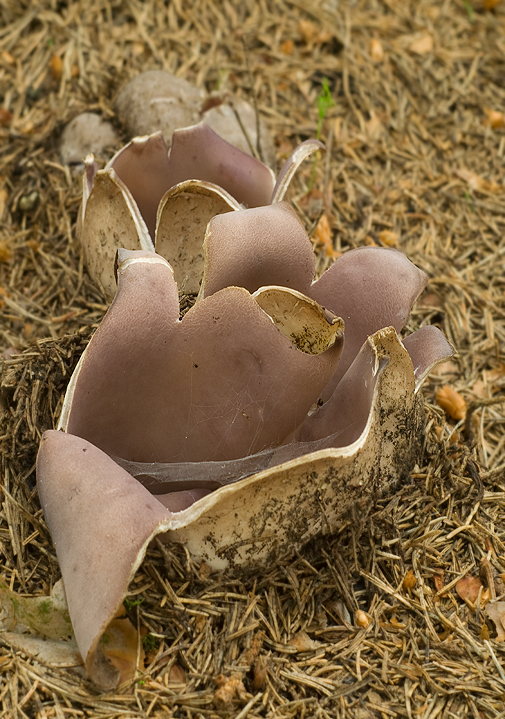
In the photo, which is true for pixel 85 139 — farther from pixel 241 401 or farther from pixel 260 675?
pixel 260 675

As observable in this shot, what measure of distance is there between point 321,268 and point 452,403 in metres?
0.74

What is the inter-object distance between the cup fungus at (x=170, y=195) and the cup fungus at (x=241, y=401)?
1.04 ft

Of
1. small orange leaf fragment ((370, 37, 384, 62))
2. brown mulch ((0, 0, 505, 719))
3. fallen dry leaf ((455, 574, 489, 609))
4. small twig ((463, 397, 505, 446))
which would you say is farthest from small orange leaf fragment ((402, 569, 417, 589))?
small orange leaf fragment ((370, 37, 384, 62))

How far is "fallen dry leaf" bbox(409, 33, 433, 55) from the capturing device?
12.4ft

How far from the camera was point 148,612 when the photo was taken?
172 centimetres

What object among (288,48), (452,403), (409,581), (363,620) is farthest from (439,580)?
(288,48)

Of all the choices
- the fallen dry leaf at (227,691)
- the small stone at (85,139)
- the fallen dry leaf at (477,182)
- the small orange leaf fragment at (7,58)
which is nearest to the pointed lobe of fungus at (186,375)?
the fallen dry leaf at (227,691)

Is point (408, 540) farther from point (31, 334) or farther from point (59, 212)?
point (59, 212)

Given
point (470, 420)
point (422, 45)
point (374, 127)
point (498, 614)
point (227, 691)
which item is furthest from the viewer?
point (422, 45)

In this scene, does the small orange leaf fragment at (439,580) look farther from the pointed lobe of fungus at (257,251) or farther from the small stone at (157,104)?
the small stone at (157,104)

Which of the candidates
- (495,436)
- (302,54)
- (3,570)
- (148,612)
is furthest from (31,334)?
(302,54)

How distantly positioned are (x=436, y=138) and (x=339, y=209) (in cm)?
79

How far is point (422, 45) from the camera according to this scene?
150 inches

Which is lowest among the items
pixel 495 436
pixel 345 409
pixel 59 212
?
pixel 495 436
